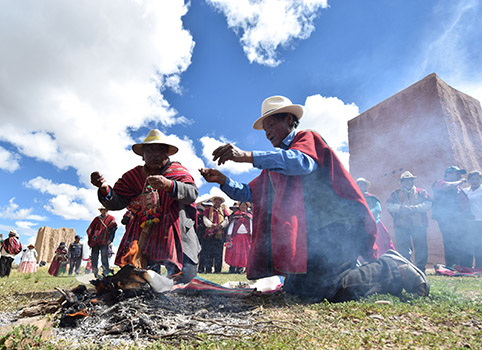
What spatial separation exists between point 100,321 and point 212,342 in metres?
0.95

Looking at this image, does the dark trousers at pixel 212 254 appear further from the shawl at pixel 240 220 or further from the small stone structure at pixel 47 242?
the small stone structure at pixel 47 242

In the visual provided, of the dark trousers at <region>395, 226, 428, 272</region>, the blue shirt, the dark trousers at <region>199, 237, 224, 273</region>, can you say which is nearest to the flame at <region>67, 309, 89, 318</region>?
the blue shirt

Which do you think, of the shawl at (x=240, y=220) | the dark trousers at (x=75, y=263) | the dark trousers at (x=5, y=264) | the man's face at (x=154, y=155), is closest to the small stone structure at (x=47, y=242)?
the dark trousers at (x=75, y=263)

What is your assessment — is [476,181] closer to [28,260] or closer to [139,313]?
[139,313]

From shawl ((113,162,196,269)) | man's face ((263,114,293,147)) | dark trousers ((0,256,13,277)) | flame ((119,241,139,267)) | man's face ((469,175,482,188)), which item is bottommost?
dark trousers ((0,256,13,277))

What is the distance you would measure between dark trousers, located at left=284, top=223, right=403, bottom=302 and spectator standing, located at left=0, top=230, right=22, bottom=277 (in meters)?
11.7

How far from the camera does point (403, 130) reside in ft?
38.3

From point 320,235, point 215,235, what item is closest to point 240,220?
point 215,235

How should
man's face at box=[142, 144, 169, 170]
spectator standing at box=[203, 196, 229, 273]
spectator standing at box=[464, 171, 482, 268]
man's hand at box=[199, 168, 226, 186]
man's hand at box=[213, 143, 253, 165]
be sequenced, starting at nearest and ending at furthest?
man's hand at box=[213, 143, 253, 165], man's hand at box=[199, 168, 226, 186], man's face at box=[142, 144, 169, 170], spectator standing at box=[464, 171, 482, 268], spectator standing at box=[203, 196, 229, 273]

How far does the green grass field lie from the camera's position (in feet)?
5.44

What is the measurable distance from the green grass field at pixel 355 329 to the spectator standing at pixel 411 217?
14.3ft

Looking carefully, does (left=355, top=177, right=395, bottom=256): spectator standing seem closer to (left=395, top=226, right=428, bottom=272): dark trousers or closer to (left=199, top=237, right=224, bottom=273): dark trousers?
(left=395, top=226, right=428, bottom=272): dark trousers

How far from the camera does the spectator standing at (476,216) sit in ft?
22.3

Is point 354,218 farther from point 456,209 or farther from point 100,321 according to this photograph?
point 456,209
